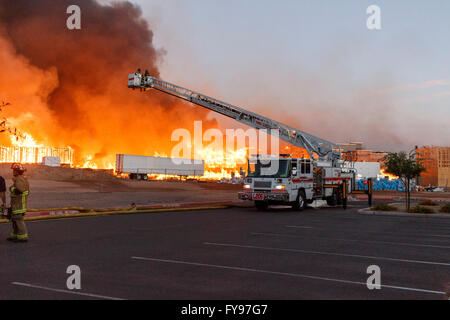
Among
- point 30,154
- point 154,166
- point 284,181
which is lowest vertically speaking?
point 284,181

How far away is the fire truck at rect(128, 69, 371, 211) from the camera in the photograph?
20.0 m

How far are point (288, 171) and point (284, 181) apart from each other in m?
0.55

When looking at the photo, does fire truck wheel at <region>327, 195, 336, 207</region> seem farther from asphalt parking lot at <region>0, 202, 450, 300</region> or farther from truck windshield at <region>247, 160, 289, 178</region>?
asphalt parking lot at <region>0, 202, 450, 300</region>

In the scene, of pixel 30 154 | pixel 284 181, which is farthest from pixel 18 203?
pixel 30 154

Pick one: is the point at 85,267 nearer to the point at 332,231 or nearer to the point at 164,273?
the point at 164,273

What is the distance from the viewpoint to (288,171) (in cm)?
2002

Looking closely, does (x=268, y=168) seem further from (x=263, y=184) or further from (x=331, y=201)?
(x=331, y=201)

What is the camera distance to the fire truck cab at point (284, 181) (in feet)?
65.1

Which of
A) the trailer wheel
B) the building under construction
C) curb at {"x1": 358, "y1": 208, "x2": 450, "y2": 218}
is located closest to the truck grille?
the trailer wheel

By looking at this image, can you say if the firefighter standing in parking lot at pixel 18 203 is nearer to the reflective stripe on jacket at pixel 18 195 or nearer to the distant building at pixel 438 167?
the reflective stripe on jacket at pixel 18 195

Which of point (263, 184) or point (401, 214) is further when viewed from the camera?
point (263, 184)

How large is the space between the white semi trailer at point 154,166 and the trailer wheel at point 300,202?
116 feet

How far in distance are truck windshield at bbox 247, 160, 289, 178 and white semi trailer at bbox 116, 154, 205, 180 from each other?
3462 centimetres
